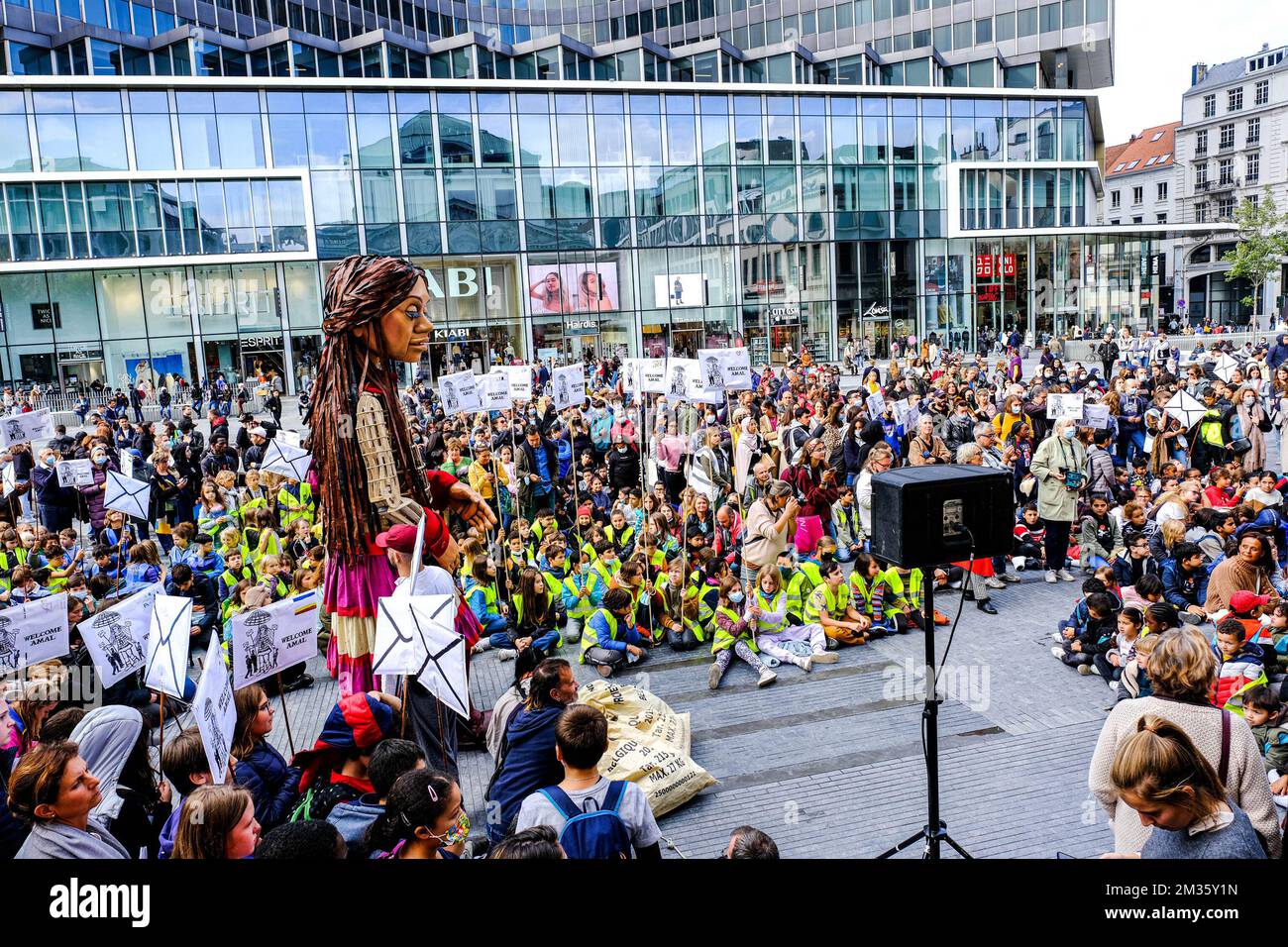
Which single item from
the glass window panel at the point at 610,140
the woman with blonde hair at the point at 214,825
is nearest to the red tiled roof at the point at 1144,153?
the glass window panel at the point at 610,140

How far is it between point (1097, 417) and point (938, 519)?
952 centimetres

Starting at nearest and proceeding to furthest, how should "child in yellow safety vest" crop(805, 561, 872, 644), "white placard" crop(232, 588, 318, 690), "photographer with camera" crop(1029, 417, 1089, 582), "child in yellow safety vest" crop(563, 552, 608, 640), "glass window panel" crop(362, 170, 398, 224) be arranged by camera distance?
"white placard" crop(232, 588, 318, 690) < "child in yellow safety vest" crop(805, 561, 872, 644) < "child in yellow safety vest" crop(563, 552, 608, 640) < "photographer with camera" crop(1029, 417, 1089, 582) < "glass window panel" crop(362, 170, 398, 224)

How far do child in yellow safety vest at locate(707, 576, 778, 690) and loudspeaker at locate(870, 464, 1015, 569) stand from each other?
12.0 feet

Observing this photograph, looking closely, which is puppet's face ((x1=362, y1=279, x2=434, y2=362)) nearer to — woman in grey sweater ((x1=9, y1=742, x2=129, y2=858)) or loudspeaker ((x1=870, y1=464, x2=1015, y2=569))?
woman in grey sweater ((x1=9, y1=742, x2=129, y2=858))

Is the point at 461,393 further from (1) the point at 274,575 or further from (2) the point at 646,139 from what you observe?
(2) the point at 646,139

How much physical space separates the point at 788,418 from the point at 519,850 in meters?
12.6

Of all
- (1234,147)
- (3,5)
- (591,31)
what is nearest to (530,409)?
(1234,147)

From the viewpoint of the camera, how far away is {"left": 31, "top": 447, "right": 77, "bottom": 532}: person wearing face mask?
13031 millimetres

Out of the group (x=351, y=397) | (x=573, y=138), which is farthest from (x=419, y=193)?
(x=351, y=397)

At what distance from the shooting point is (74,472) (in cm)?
1276

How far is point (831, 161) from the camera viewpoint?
39812 mm

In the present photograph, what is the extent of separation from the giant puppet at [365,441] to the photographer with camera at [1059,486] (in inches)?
308

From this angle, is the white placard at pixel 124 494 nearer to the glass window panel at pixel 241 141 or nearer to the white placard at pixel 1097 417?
the white placard at pixel 1097 417

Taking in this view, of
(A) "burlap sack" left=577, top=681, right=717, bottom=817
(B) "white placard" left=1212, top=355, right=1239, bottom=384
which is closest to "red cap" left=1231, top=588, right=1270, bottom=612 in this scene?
(A) "burlap sack" left=577, top=681, right=717, bottom=817
